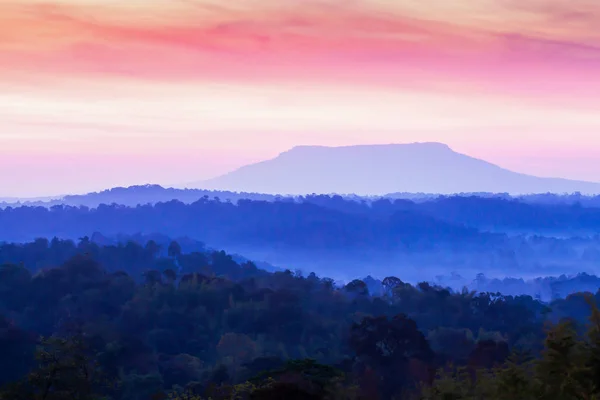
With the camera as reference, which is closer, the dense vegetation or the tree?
the dense vegetation

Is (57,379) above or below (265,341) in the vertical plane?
above

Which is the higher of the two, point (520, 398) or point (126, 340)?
point (520, 398)

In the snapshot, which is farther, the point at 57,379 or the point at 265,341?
the point at 265,341

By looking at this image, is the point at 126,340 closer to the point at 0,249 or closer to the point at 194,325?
the point at 194,325

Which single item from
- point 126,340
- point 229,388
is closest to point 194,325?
point 126,340

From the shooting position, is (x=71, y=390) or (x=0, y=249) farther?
(x=0, y=249)

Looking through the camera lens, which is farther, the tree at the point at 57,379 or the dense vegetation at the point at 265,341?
the tree at the point at 57,379

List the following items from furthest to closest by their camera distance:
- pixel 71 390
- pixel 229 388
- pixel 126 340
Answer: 1. pixel 126 340
2. pixel 229 388
3. pixel 71 390

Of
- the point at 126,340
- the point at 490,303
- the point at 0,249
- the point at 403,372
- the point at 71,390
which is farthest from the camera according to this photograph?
the point at 0,249
